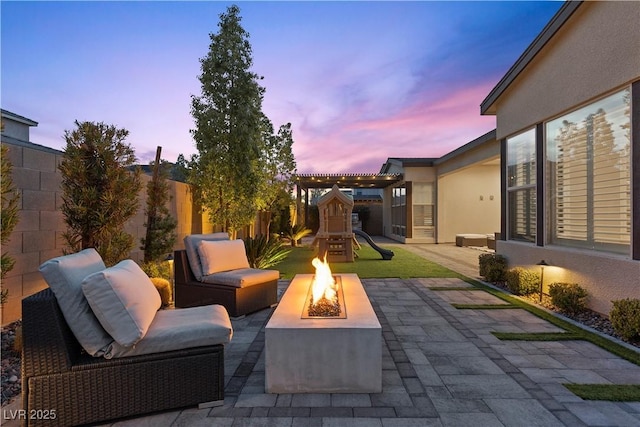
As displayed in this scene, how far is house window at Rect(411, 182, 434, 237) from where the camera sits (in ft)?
49.3

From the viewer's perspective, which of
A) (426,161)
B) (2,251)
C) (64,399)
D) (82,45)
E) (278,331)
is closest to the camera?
(64,399)

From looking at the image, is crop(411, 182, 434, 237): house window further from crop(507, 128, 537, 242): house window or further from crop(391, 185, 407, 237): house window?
crop(507, 128, 537, 242): house window

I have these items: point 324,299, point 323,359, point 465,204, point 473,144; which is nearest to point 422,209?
point 465,204

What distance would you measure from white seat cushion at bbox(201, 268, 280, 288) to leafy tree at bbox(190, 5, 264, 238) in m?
3.68

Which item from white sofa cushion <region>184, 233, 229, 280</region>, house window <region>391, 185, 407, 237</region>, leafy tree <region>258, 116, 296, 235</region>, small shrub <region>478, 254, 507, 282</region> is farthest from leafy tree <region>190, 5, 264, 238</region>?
house window <region>391, 185, 407, 237</region>

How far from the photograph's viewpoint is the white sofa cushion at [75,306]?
2.01 meters

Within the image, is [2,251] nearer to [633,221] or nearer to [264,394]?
[264,394]

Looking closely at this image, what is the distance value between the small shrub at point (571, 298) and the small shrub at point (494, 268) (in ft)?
6.17

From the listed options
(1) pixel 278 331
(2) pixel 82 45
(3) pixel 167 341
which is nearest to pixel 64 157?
(3) pixel 167 341

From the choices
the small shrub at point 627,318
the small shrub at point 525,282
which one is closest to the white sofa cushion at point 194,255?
the small shrub at point 627,318

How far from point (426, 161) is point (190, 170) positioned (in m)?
10.2

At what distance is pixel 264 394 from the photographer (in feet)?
7.89

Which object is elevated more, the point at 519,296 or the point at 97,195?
the point at 97,195

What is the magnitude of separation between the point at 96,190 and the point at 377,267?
Answer: 20.8ft
